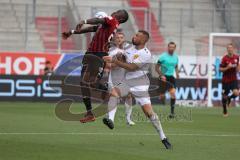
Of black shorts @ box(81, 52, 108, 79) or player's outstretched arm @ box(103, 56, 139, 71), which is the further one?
black shorts @ box(81, 52, 108, 79)

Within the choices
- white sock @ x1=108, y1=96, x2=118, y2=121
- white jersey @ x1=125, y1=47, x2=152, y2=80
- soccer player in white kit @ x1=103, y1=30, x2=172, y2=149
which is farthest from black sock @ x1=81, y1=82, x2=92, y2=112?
white jersey @ x1=125, y1=47, x2=152, y2=80

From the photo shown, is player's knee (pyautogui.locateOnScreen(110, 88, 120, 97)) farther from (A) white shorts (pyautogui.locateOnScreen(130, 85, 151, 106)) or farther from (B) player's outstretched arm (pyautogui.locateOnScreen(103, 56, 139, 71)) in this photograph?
(B) player's outstretched arm (pyautogui.locateOnScreen(103, 56, 139, 71))

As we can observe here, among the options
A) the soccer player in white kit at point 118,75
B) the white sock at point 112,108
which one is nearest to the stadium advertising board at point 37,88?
the soccer player in white kit at point 118,75

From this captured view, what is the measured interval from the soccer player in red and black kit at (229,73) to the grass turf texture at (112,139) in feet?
9.92

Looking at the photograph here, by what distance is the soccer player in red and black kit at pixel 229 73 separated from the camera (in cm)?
2522

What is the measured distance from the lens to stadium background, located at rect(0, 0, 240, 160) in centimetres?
1847

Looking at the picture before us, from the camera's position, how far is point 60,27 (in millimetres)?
33188

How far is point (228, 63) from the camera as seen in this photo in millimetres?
25406

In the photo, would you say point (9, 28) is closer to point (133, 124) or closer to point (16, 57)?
point (16, 57)

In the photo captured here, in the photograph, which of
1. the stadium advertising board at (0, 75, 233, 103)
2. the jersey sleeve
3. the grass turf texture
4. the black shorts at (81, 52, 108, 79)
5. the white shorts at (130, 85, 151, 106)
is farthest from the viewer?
the stadium advertising board at (0, 75, 233, 103)

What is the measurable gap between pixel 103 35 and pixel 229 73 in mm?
10613

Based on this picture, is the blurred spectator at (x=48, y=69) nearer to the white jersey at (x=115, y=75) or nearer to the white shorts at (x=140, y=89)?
the white jersey at (x=115, y=75)

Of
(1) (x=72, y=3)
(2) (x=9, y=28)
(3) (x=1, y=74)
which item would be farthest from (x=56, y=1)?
(3) (x=1, y=74)

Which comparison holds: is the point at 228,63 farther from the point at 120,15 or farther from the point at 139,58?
the point at 139,58
